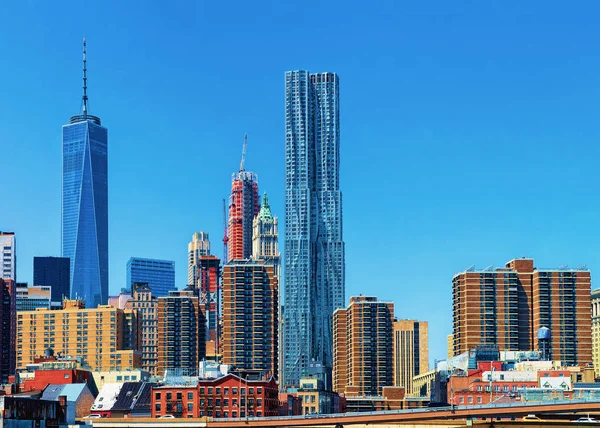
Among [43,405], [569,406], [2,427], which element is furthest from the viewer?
[569,406]

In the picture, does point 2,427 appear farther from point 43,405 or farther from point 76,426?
point 76,426

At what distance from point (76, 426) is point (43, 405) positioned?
14631 millimetres

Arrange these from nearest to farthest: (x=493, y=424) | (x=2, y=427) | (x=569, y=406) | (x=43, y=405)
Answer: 1. (x=493, y=424)
2. (x=2, y=427)
3. (x=43, y=405)
4. (x=569, y=406)

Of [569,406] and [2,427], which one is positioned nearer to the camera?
[2,427]

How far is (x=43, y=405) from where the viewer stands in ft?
550

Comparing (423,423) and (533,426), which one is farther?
(423,423)

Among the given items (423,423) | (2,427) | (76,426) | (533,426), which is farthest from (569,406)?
(533,426)

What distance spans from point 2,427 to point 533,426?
265ft

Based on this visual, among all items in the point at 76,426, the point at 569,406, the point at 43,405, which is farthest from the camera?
the point at 569,406

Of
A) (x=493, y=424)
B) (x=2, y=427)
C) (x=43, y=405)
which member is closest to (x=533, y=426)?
(x=493, y=424)

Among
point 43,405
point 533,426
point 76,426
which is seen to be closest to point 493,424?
point 533,426

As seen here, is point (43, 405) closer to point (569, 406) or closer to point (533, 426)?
point (569, 406)

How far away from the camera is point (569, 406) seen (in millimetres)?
194625

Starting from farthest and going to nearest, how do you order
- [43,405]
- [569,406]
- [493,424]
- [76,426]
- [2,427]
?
[569,406] → [76,426] → [43,405] → [2,427] → [493,424]
